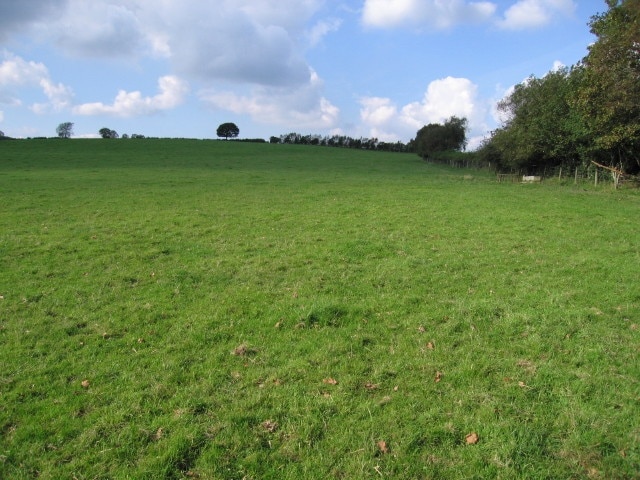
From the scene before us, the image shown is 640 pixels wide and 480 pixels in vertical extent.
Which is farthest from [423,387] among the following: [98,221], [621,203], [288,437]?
[621,203]

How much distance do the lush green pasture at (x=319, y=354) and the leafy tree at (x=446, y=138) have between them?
282ft

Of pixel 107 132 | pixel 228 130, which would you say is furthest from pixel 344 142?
pixel 107 132

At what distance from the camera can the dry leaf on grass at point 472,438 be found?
5039 millimetres

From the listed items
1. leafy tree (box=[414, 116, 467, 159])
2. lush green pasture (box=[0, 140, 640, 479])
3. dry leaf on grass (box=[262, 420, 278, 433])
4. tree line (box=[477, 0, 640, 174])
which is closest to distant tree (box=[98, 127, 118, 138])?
leafy tree (box=[414, 116, 467, 159])

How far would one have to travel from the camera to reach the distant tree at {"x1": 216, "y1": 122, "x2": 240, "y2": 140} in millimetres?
136500

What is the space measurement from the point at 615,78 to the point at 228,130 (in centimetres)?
12056

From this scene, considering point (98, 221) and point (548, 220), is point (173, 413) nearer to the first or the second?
point (98, 221)

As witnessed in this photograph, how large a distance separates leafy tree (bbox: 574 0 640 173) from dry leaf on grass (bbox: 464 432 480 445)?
3317 centimetres

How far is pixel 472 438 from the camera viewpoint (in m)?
5.09

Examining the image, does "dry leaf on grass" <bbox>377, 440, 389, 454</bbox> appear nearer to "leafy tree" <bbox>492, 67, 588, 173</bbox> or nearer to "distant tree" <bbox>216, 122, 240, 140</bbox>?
"leafy tree" <bbox>492, 67, 588, 173</bbox>

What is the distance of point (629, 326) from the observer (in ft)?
26.1

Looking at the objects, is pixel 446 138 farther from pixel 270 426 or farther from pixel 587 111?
pixel 270 426

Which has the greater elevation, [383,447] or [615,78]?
[615,78]

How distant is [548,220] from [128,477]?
18639 millimetres
